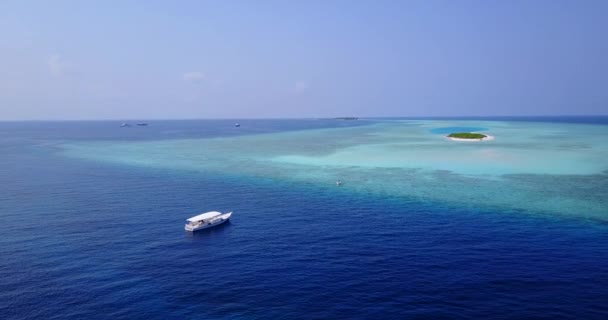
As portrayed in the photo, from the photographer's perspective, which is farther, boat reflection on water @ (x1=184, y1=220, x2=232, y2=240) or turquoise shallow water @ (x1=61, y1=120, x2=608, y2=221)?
turquoise shallow water @ (x1=61, y1=120, x2=608, y2=221)

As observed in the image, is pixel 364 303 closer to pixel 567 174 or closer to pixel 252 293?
pixel 252 293

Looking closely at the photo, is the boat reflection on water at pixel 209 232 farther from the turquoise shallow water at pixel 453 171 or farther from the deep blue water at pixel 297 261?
the turquoise shallow water at pixel 453 171

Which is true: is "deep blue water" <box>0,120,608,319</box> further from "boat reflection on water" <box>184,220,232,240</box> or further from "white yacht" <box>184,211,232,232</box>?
"white yacht" <box>184,211,232,232</box>

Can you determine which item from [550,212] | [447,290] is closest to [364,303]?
[447,290]

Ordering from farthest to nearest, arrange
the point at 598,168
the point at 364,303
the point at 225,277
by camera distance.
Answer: the point at 598,168
the point at 225,277
the point at 364,303

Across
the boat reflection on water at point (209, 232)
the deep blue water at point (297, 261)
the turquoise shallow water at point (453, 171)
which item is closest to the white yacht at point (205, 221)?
the boat reflection on water at point (209, 232)

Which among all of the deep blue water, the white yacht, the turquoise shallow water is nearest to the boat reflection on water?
the deep blue water
